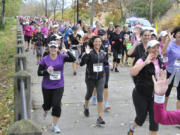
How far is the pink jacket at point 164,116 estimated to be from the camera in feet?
7.44

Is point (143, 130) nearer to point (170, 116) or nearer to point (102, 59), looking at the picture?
point (102, 59)

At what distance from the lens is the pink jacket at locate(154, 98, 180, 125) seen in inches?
89.3

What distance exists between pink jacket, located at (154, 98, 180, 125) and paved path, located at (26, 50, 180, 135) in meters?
2.77

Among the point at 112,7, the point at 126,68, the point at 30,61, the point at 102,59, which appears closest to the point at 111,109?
the point at 102,59

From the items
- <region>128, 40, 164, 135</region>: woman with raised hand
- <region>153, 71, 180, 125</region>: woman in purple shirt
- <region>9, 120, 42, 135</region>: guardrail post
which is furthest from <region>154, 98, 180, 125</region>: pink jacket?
<region>128, 40, 164, 135</region>: woman with raised hand

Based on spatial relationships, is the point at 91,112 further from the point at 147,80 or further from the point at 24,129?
the point at 24,129

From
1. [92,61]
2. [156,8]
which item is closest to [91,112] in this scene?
[92,61]

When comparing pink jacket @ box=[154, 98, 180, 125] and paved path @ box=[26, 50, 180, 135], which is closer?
pink jacket @ box=[154, 98, 180, 125]

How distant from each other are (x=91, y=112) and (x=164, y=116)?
12.8 feet

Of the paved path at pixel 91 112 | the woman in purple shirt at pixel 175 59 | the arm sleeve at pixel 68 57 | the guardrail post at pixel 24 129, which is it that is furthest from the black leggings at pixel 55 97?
the guardrail post at pixel 24 129

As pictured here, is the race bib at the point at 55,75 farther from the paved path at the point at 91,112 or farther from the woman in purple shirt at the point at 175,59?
the woman in purple shirt at the point at 175,59

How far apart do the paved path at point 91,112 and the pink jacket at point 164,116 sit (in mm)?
2775

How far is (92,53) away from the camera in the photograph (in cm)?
540

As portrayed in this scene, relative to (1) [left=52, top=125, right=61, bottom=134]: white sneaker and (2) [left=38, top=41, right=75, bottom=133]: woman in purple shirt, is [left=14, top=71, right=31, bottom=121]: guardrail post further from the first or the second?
(1) [left=52, top=125, right=61, bottom=134]: white sneaker
